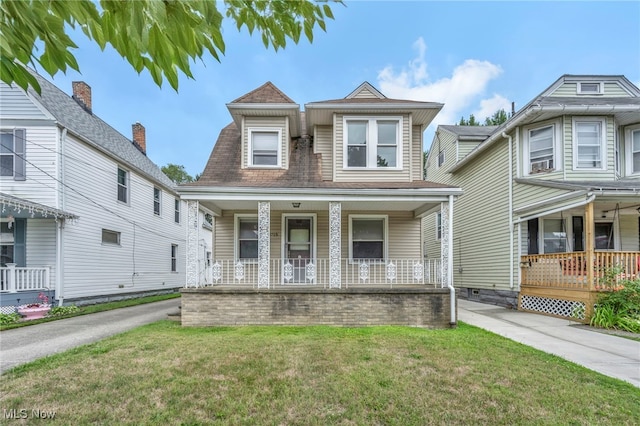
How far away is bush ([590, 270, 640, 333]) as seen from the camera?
24.8ft

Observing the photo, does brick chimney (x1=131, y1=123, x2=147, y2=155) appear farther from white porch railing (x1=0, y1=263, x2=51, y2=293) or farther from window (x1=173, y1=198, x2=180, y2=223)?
white porch railing (x1=0, y1=263, x2=51, y2=293)

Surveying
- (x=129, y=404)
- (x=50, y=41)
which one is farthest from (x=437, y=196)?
(x=50, y=41)

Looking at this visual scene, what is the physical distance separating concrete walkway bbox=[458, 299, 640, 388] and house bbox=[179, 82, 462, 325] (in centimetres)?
173

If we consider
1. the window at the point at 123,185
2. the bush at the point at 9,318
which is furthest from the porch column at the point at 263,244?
the window at the point at 123,185

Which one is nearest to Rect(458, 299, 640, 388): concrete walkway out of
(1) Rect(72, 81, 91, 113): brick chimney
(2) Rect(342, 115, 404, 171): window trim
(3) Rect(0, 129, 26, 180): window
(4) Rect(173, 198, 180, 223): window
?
(2) Rect(342, 115, 404, 171): window trim

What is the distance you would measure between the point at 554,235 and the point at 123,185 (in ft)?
53.7

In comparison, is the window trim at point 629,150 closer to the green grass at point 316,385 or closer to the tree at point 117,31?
the green grass at point 316,385

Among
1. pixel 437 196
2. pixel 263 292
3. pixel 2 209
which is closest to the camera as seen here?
pixel 263 292

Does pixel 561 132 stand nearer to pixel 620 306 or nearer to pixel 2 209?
pixel 620 306

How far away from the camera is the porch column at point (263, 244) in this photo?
797 cm

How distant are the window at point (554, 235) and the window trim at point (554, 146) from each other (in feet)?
5.68

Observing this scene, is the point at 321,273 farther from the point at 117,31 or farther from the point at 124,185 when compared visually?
the point at 124,185

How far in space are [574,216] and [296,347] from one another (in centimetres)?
1018

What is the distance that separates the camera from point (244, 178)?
9383 mm
